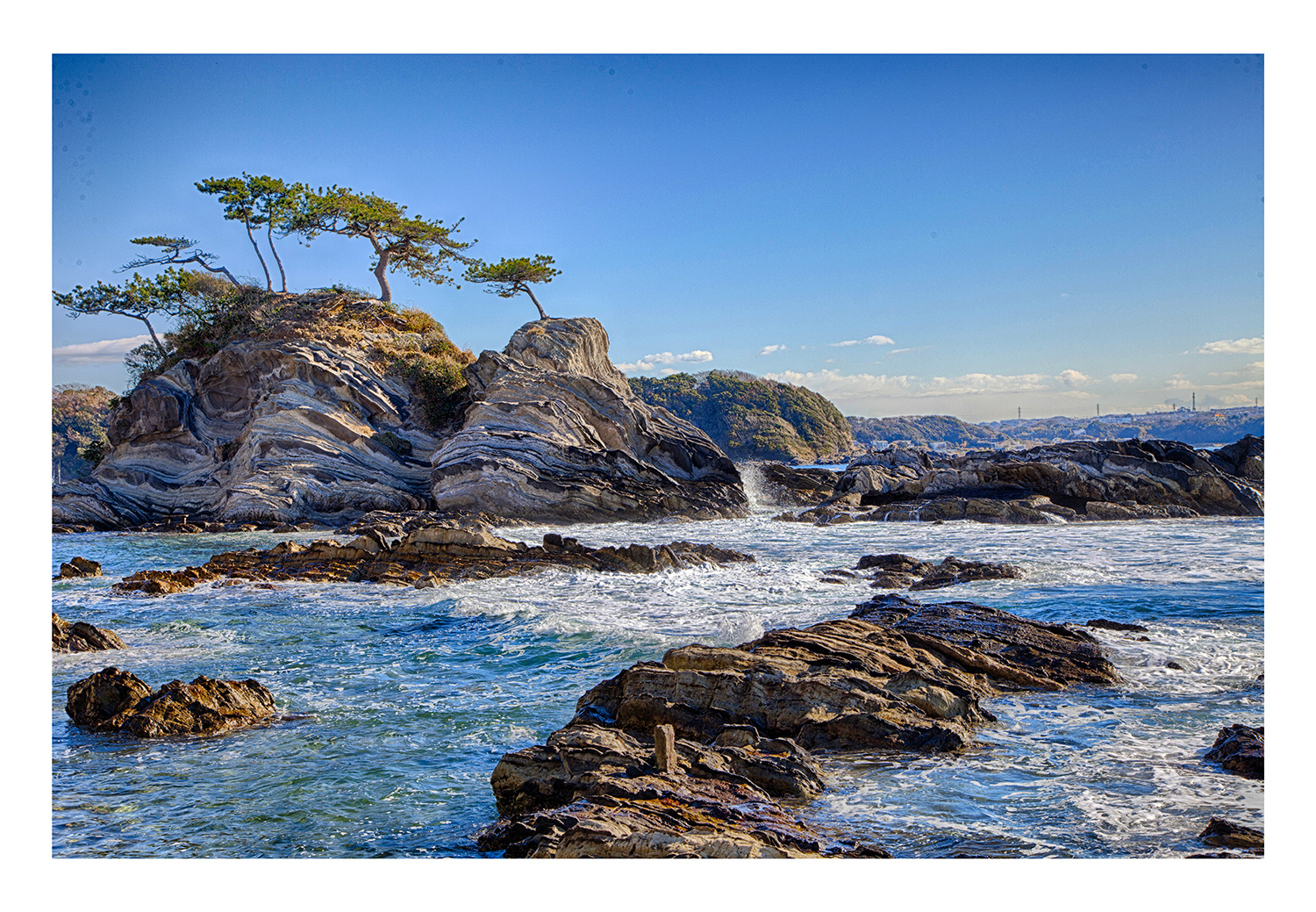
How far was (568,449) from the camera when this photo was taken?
27422 mm

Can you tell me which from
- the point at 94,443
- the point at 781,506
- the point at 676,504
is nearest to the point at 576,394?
the point at 676,504

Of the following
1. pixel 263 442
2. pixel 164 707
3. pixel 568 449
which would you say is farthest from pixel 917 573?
pixel 263 442

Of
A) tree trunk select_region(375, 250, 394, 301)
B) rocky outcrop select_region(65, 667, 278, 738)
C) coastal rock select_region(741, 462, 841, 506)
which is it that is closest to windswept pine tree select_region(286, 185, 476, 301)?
tree trunk select_region(375, 250, 394, 301)

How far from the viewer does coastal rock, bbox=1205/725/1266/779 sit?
5.25 metres

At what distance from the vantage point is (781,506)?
33.0m

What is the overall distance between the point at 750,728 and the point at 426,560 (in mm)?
11861

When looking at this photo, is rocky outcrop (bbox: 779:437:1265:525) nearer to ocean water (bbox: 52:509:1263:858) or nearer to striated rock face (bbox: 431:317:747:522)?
striated rock face (bbox: 431:317:747:522)

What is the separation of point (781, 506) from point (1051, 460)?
Result: 9894mm

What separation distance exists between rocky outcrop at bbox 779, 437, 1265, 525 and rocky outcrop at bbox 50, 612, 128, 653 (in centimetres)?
1957

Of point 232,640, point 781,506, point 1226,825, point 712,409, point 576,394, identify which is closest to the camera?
point 1226,825

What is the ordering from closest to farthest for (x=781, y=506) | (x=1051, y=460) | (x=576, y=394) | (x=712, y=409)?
1. (x=1051, y=460)
2. (x=576, y=394)
3. (x=781, y=506)
4. (x=712, y=409)

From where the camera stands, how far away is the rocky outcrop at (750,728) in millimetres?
4207

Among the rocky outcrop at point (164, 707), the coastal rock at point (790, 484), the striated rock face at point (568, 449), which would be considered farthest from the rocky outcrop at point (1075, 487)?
the rocky outcrop at point (164, 707)
